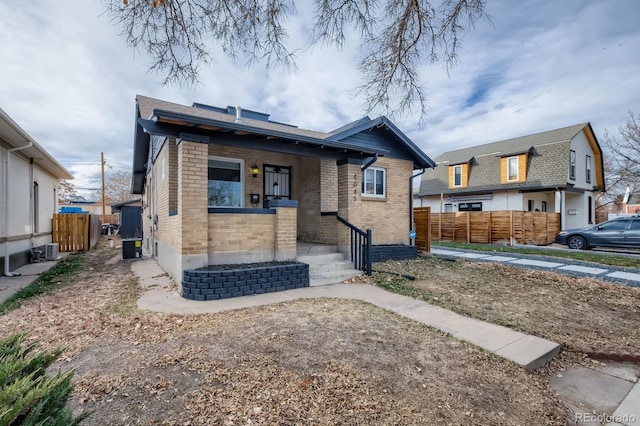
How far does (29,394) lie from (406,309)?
486 cm

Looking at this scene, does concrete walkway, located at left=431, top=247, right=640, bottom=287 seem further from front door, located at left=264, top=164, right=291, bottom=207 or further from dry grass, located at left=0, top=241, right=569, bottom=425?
front door, located at left=264, top=164, right=291, bottom=207

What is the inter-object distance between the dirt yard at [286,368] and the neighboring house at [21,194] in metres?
5.05

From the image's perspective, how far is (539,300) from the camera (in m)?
5.98

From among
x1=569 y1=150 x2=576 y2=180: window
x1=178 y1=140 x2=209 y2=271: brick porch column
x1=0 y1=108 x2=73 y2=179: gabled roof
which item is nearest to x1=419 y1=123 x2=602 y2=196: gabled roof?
x1=569 y1=150 x2=576 y2=180: window

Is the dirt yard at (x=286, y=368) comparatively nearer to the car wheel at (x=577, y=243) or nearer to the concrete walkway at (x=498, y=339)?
the concrete walkway at (x=498, y=339)

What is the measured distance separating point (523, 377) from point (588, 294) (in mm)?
4856

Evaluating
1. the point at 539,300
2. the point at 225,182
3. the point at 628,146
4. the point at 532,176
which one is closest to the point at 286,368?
the point at 539,300

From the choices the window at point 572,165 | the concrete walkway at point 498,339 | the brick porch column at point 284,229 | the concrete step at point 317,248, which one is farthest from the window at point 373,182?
the window at point 572,165

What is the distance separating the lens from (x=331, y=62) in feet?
15.3

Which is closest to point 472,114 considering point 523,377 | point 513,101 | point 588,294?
point 513,101

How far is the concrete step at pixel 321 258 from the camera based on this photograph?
7.74 meters

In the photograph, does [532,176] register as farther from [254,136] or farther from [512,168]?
[254,136]

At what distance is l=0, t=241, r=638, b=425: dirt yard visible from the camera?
2.48 m

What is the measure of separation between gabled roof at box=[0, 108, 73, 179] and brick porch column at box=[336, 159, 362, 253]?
7.97 meters
